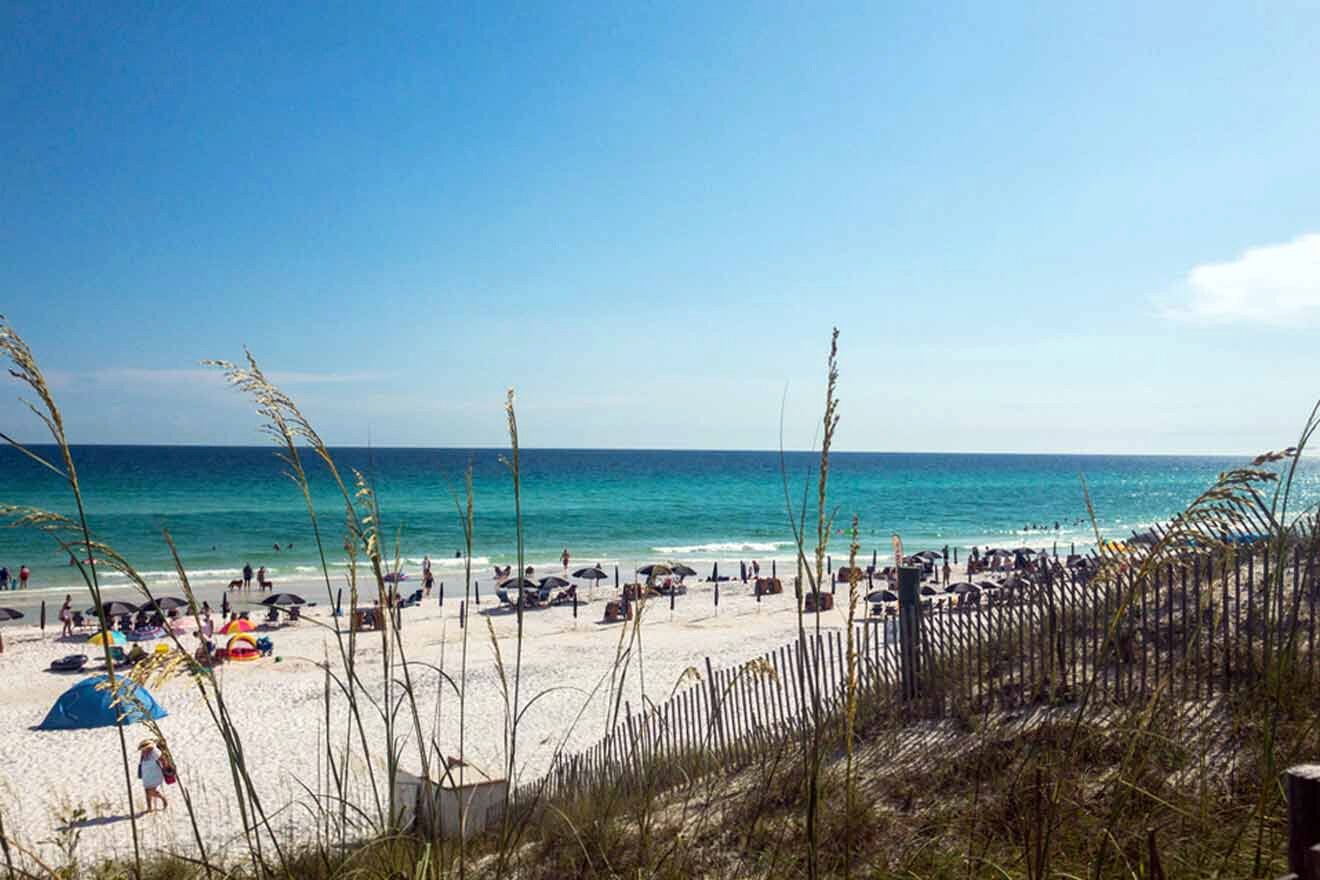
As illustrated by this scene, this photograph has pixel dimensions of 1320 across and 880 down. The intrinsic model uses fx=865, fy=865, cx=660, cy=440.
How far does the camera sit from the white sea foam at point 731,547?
52156 mm

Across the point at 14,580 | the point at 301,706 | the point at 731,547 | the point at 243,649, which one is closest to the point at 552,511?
the point at 731,547

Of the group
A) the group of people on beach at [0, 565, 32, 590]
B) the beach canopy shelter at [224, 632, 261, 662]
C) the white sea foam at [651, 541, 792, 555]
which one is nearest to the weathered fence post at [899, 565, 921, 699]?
the beach canopy shelter at [224, 632, 261, 662]

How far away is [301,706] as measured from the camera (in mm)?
18578

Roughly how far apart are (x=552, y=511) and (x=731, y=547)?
69.8ft

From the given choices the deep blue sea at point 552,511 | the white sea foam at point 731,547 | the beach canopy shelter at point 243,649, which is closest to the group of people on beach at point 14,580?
the deep blue sea at point 552,511

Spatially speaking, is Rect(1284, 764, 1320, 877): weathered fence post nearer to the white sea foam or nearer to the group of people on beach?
the group of people on beach

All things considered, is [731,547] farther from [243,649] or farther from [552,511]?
[243,649]

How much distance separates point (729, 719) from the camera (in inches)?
318

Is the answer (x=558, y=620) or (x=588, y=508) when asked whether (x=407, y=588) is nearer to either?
(x=558, y=620)

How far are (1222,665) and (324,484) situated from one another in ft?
313

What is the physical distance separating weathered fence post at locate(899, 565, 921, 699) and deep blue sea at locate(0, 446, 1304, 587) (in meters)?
14.4

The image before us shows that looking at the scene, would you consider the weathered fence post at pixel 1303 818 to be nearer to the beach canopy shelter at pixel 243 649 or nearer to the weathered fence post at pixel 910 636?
the weathered fence post at pixel 910 636

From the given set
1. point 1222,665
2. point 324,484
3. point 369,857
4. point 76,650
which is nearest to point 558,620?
point 76,650

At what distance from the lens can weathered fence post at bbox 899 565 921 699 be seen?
693cm
